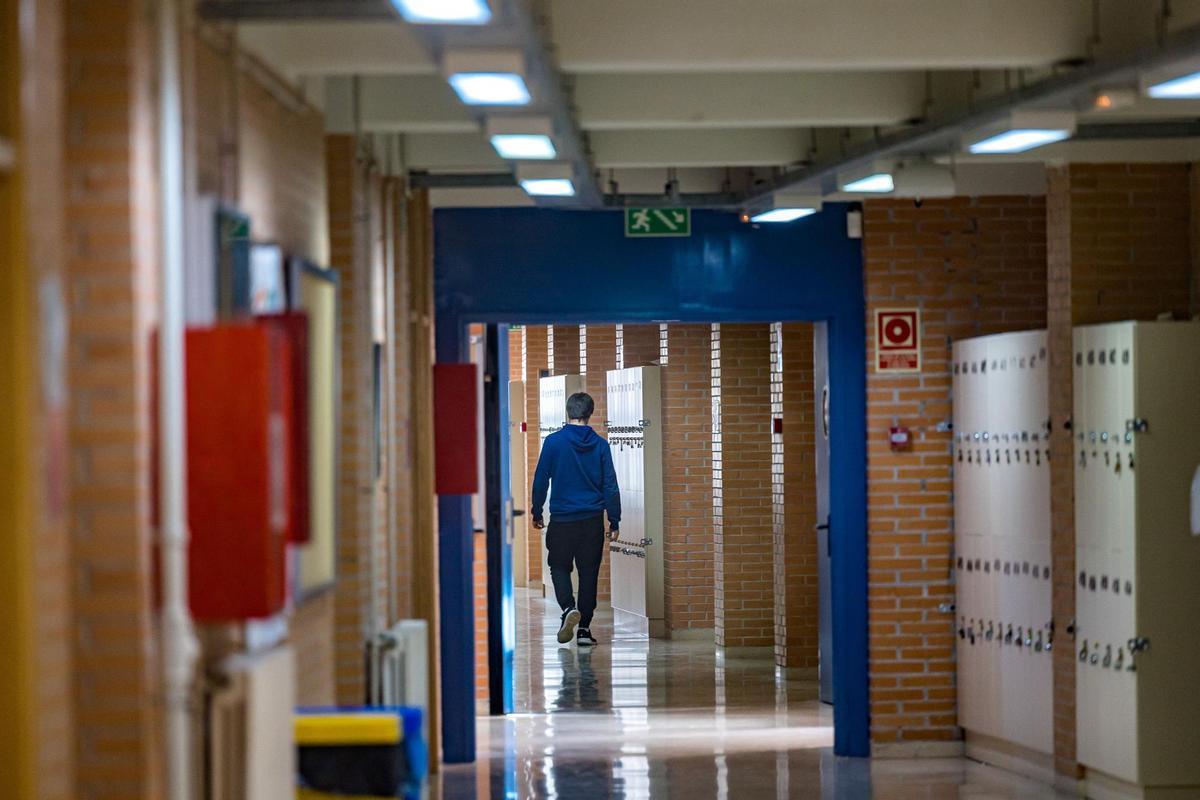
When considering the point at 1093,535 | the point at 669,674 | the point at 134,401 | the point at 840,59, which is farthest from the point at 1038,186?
the point at 134,401

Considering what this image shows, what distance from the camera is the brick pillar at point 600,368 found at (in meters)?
16.3

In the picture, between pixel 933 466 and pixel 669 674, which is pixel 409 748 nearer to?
pixel 933 466

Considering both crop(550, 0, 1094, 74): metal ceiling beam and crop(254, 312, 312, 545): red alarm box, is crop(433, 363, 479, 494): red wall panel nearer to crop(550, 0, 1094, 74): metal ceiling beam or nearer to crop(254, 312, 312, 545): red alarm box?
crop(550, 0, 1094, 74): metal ceiling beam

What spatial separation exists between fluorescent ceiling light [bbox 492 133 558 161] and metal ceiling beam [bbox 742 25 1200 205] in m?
1.34

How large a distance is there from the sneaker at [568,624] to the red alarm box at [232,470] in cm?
947

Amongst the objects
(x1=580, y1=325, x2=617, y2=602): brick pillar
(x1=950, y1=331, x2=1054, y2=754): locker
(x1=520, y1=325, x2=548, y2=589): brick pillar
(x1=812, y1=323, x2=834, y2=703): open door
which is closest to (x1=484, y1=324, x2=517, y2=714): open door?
(x1=812, y1=323, x2=834, y2=703): open door

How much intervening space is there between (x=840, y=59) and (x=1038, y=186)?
3617mm

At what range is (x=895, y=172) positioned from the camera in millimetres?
6965

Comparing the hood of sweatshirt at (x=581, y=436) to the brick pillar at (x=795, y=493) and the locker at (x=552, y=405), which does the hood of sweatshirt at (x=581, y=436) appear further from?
the locker at (x=552, y=405)

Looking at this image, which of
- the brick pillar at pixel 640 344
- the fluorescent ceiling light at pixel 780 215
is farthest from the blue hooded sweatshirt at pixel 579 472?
the fluorescent ceiling light at pixel 780 215

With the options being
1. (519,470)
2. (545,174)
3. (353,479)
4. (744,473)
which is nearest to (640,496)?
(744,473)

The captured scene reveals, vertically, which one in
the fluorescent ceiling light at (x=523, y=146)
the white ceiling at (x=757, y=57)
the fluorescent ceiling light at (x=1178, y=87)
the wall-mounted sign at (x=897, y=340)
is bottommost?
the wall-mounted sign at (x=897, y=340)

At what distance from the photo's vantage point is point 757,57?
5.68m

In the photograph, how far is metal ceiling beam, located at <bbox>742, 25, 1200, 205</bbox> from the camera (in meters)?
4.89
